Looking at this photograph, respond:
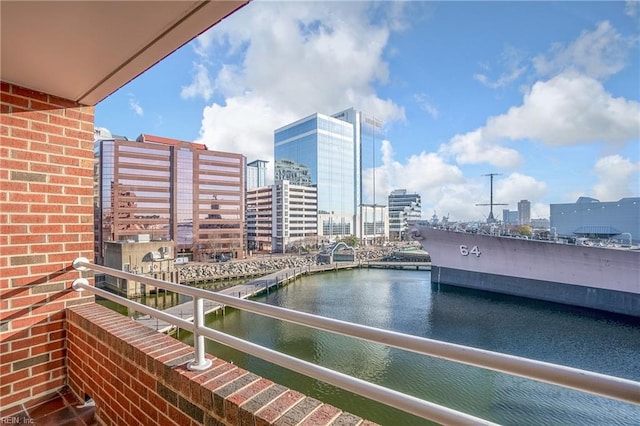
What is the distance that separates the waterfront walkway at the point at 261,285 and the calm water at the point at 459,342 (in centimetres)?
116

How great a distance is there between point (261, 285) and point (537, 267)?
18254 millimetres

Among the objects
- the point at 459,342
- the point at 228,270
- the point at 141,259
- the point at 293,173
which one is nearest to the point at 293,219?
the point at 293,173

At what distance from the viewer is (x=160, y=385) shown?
1298 millimetres

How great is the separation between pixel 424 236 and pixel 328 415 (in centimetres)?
2411

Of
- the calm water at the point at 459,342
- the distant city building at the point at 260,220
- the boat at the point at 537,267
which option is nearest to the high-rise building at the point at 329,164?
the distant city building at the point at 260,220

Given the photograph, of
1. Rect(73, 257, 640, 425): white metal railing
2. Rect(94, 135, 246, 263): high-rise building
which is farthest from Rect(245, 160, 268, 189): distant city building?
Rect(73, 257, 640, 425): white metal railing

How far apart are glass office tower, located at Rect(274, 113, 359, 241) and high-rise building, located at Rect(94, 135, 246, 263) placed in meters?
22.0

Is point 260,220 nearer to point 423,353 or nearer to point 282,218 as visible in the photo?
point 282,218

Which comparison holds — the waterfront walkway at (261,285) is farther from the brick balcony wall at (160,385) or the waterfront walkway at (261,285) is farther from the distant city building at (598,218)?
the distant city building at (598,218)

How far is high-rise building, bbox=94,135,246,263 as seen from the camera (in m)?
33.6

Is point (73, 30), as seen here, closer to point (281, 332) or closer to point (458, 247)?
point (281, 332)

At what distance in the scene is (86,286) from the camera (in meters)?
2.06

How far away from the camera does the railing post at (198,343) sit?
122 centimetres

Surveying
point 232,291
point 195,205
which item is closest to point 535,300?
point 232,291
